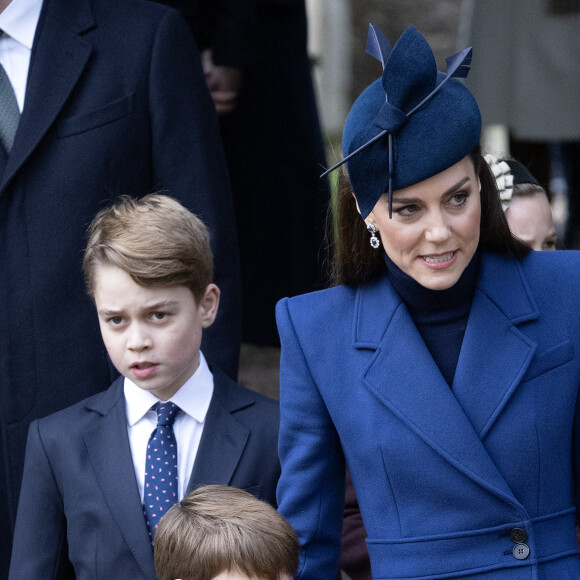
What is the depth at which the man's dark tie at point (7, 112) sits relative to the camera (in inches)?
114

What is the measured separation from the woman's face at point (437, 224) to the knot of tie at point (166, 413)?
778 millimetres

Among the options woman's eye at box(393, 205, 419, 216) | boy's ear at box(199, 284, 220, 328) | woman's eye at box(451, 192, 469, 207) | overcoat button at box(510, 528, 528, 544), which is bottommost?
overcoat button at box(510, 528, 528, 544)

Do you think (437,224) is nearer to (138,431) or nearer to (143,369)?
(143,369)

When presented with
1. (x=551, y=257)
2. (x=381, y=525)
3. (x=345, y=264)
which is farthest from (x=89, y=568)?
(x=551, y=257)

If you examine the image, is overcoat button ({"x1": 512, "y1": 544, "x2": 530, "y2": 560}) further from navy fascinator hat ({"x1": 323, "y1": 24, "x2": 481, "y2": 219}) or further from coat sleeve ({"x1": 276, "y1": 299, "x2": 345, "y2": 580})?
navy fascinator hat ({"x1": 323, "y1": 24, "x2": 481, "y2": 219})

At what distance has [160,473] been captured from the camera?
103 inches

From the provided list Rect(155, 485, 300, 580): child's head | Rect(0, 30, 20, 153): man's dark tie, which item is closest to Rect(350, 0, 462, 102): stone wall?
Rect(0, 30, 20, 153): man's dark tie

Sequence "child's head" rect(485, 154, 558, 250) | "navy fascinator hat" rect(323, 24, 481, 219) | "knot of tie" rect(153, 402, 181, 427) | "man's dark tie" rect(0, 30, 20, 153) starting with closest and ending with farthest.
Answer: "navy fascinator hat" rect(323, 24, 481, 219) < "knot of tie" rect(153, 402, 181, 427) < "man's dark tie" rect(0, 30, 20, 153) < "child's head" rect(485, 154, 558, 250)

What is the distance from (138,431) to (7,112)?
33.9 inches

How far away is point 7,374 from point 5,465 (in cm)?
25

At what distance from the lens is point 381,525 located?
226cm

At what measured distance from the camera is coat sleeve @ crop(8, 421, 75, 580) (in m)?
2.65

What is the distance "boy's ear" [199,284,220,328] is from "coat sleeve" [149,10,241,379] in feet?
0.70

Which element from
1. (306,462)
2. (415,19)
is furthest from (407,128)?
(415,19)
